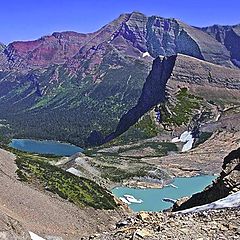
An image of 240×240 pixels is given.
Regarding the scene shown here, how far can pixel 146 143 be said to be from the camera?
19375cm

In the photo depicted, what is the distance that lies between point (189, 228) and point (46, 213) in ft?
113

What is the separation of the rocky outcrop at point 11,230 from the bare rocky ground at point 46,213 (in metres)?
0.21

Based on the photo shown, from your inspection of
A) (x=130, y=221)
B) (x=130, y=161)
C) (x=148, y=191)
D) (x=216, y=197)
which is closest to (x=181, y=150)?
(x=130, y=161)

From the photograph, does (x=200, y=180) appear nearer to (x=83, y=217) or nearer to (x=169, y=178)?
(x=169, y=178)

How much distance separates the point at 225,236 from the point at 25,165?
209ft

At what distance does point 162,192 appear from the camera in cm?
12469

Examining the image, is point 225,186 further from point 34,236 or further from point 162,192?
point 162,192

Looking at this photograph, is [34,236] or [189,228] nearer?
[189,228]

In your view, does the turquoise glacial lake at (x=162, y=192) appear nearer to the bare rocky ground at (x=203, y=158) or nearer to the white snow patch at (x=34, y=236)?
the bare rocky ground at (x=203, y=158)

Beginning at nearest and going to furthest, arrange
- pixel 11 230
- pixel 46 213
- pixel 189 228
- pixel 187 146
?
pixel 189 228
pixel 11 230
pixel 46 213
pixel 187 146

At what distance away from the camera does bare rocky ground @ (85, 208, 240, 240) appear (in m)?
26.5

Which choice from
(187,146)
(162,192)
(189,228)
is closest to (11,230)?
(189,228)

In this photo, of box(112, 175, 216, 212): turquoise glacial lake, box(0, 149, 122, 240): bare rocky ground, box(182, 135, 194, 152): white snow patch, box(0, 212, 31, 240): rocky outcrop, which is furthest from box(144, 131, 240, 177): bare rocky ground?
box(0, 212, 31, 240): rocky outcrop

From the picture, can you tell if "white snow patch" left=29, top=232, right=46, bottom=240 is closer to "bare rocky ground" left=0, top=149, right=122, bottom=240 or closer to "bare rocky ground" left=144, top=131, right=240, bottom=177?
"bare rocky ground" left=0, top=149, right=122, bottom=240
